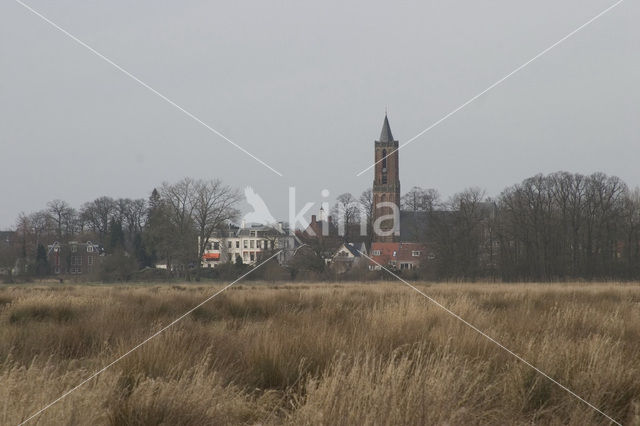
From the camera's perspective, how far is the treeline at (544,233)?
56.1m

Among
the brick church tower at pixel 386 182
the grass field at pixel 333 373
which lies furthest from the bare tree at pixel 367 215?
the grass field at pixel 333 373

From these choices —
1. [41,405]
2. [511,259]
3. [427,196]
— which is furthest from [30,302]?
[427,196]

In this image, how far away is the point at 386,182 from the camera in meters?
112

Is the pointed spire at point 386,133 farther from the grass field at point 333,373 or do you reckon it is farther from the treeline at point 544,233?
the grass field at point 333,373

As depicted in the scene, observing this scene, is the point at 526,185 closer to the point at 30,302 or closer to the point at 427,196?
the point at 427,196

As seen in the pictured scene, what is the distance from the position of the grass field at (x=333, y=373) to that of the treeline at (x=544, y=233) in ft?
149

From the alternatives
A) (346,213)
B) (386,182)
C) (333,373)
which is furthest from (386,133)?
(333,373)

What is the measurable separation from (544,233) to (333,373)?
→ 192 feet

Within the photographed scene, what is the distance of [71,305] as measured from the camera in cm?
1249

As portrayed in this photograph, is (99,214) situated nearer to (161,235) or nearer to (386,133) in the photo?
(161,235)

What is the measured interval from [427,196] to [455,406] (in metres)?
82.1

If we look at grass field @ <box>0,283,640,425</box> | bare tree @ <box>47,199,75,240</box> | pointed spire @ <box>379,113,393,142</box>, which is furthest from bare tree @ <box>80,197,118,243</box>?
grass field @ <box>0,283,640,425</box>

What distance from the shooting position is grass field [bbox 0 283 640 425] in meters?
4.54

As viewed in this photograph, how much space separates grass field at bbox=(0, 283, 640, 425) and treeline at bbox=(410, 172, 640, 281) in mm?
45543
